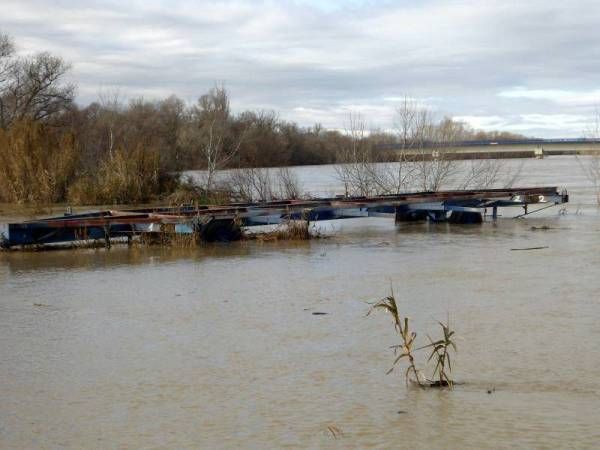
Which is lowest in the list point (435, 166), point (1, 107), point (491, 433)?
point (491, 433)

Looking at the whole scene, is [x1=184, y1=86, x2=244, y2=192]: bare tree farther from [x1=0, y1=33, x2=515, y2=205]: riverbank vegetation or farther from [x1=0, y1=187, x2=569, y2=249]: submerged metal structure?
[x1=0, y1=187, x2=569, y2=249]: submerged metal structure

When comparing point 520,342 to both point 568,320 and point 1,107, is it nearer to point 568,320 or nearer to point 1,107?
point 568,320

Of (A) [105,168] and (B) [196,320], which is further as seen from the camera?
(A) [105,168]

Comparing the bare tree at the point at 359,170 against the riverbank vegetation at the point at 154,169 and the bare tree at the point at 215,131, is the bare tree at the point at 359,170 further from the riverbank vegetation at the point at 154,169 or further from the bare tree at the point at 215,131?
the bare tree at the point at 215,131

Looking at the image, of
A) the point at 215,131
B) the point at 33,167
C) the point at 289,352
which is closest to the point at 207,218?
the point at 289,352

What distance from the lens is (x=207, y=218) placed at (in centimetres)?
1658

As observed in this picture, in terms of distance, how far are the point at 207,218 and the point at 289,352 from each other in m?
9.06

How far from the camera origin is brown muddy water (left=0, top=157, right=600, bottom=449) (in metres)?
5.67

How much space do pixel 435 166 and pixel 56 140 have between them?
43.8 ft

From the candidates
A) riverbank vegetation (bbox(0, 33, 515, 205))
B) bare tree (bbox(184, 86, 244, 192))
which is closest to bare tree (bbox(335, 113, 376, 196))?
riverbank vegetation (bbox(0, 33, 515, 205))

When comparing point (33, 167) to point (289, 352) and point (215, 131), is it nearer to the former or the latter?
point (215, 131)

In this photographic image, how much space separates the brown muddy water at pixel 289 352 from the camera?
5.67 metres

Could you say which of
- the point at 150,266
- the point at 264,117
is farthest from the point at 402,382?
the point at 264,117

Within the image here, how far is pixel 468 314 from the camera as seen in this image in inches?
368
